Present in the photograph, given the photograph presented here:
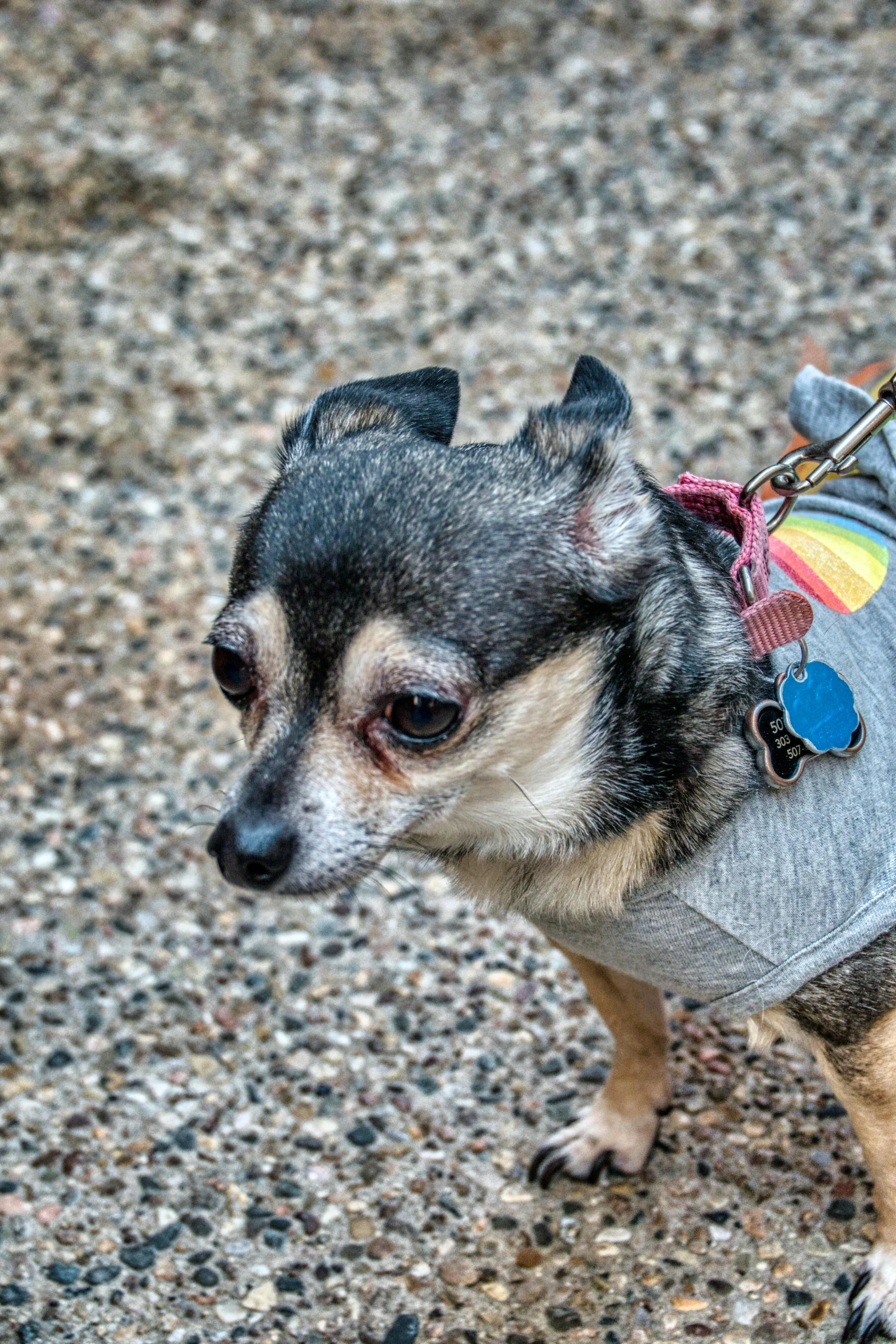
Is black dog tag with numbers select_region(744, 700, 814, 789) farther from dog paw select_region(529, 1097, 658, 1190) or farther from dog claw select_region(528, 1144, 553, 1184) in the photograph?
dog claw select_region(528, 1144, 553, 1184)

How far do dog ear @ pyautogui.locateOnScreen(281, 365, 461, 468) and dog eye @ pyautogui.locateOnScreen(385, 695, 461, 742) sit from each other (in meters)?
0.65

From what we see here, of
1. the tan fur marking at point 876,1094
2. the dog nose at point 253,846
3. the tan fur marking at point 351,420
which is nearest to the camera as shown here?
the dog nose at point 253,846

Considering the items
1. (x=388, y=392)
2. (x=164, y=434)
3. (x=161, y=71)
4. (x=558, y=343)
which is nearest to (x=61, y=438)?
(x=164, y=434)

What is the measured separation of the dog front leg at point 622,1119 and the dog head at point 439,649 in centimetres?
92

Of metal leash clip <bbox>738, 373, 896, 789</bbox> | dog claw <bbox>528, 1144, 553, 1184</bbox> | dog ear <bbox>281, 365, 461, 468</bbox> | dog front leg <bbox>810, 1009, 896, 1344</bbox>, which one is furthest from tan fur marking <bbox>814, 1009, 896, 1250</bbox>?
dog ear <bbox>281, 365, 461, 468</bbox>

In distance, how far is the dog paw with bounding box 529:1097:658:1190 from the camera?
317 cm

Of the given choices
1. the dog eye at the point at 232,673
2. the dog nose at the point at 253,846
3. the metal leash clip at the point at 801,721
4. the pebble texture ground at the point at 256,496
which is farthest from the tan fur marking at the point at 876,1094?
the dog eye at the point at 232,673

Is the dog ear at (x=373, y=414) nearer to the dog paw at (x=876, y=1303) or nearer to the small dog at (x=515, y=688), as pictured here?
the small dog at (x=515, y=688)

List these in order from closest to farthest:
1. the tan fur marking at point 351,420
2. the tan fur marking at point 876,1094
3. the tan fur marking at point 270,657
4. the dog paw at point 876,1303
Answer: the tan fur marking at point 270,657 < the tan fur marking at point 876,1094 < the tan fur marking at point 351,420 < the dog paw at point 876,1303

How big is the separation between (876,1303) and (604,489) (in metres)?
1.77

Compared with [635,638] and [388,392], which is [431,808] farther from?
[388,392]

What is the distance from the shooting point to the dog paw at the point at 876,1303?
276 cm

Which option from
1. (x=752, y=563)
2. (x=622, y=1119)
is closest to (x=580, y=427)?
(x=752, y=563)

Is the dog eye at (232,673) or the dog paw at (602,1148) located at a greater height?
the dog eye at (232,673)
